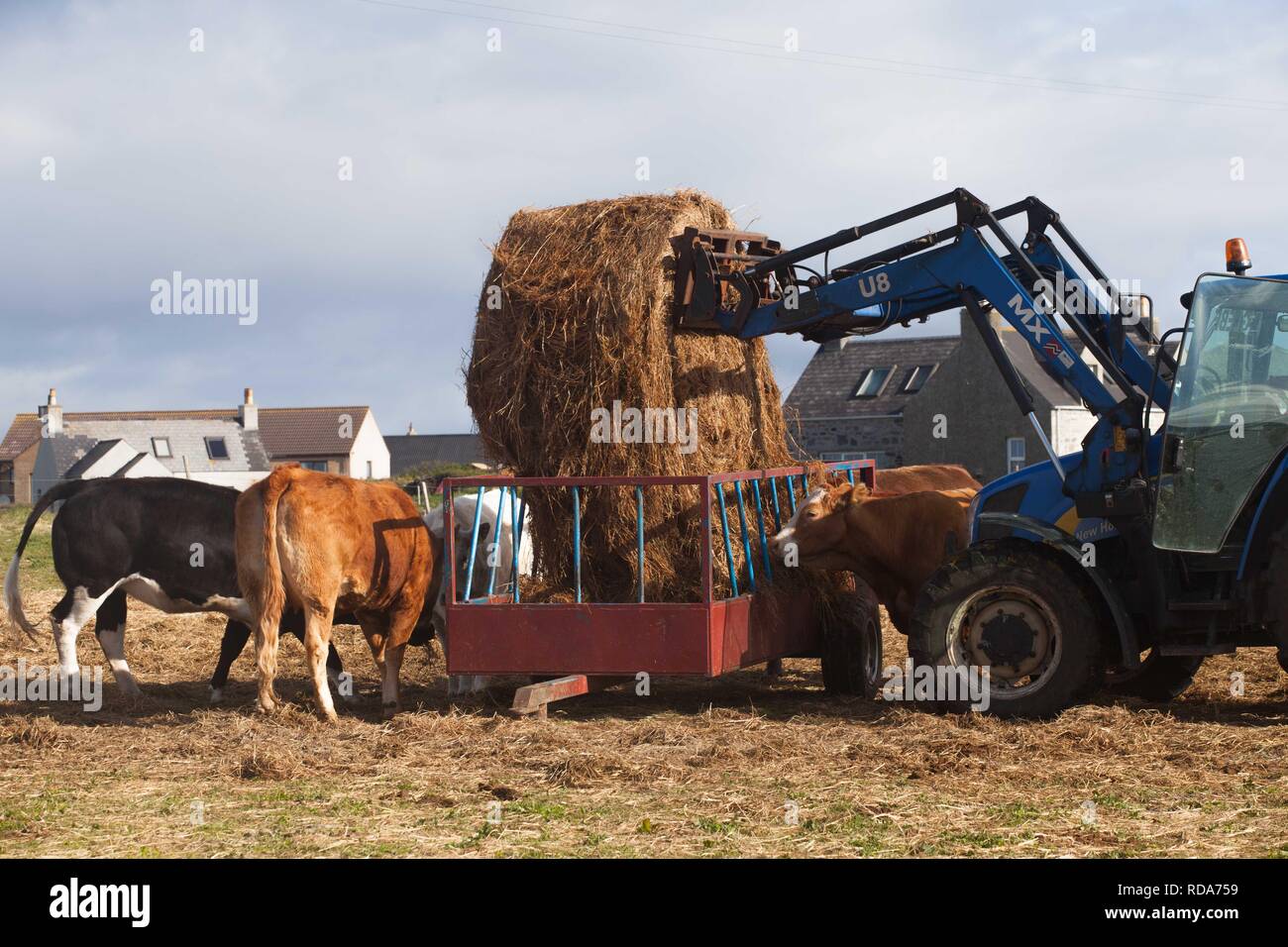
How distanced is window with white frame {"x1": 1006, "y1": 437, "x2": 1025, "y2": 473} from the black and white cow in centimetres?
3206

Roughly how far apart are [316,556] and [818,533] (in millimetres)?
3042

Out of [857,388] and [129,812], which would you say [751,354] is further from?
[857,388]

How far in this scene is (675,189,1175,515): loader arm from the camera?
7.98 m

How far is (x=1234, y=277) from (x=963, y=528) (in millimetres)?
2396

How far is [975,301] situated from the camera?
27.7ft

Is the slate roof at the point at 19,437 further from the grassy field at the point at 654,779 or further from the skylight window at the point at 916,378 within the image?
the grassy field at the point at 654,779

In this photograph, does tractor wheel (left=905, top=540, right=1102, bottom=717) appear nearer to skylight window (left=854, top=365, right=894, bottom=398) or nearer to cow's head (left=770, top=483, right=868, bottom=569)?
cow's head (left=770, top=483, right=868, bottom=569)

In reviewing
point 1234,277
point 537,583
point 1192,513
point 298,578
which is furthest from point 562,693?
point 1234,277

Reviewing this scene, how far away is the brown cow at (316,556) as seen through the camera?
27.2ft

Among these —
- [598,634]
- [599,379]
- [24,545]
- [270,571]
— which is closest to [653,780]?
[598,634]

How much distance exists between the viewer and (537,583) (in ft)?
29.2

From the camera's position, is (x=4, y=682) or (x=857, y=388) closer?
(x=4, y=682)

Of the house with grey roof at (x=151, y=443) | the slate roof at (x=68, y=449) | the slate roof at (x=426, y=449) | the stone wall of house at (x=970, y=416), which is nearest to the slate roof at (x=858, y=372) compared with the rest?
the stone wall of house at (x=970, y=416)

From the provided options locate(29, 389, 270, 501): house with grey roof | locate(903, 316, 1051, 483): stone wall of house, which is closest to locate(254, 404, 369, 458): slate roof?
locate(29, 389, 270, 501): house with grey roof
